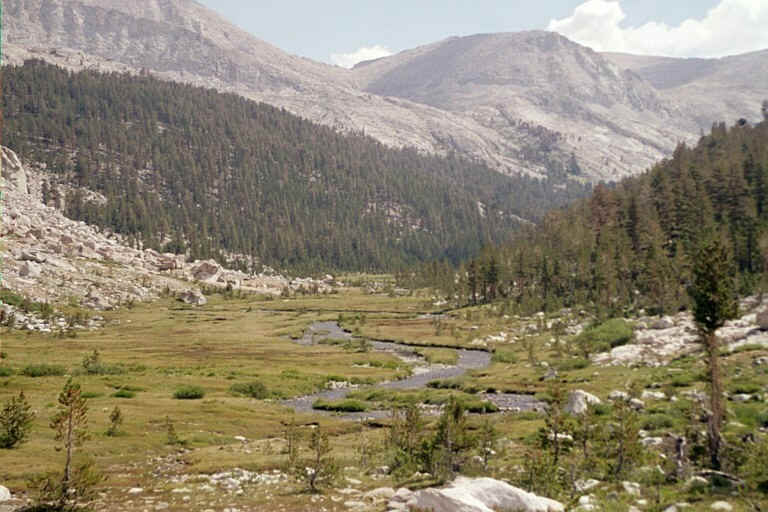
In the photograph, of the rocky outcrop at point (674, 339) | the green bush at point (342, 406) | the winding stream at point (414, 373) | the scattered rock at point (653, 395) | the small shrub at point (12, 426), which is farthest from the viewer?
the rocky outcrop at point (674, 339)

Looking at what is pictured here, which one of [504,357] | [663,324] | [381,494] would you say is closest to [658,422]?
[381,494]

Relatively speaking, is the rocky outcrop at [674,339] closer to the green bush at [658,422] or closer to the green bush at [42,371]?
the green bush at [658,422]

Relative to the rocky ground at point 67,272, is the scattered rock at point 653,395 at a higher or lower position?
lower

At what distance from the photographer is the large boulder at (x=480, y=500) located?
63.1 feet

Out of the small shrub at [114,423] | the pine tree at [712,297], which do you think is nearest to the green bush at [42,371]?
the small shrub at [114,423]

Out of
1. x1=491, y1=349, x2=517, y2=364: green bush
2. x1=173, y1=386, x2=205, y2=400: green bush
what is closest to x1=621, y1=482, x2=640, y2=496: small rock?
x1=173, y1=386, x2=205, y2=400: green bush

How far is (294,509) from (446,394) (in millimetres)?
41148

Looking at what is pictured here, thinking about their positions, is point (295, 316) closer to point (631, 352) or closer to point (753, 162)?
point (631, 352)

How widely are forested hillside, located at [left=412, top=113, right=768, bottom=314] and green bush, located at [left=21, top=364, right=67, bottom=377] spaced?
90.2 meters

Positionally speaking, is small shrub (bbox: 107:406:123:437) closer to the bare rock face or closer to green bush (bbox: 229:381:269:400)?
green bush (bbox: 229:381:269:400)

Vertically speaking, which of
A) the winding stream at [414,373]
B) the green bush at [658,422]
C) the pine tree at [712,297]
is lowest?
the winding stream at [414,373]

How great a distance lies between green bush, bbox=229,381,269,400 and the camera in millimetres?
66519

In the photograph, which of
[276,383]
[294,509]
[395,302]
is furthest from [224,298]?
[294,509]

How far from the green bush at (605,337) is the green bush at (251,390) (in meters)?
43.7
